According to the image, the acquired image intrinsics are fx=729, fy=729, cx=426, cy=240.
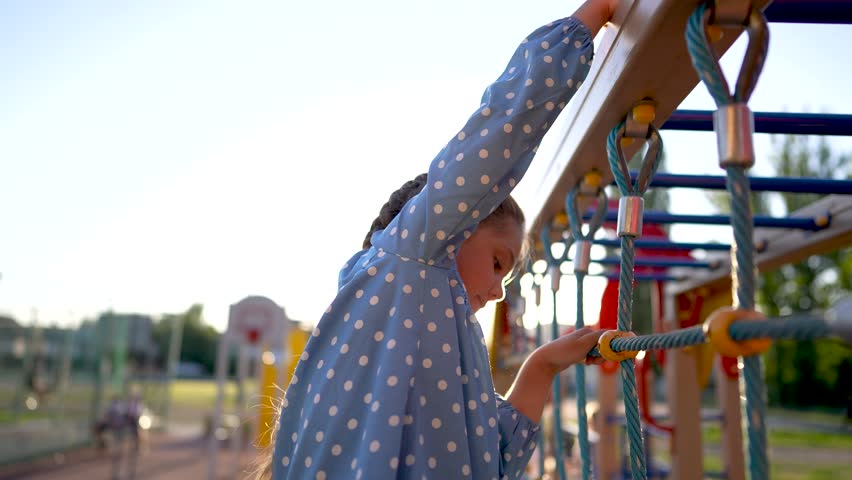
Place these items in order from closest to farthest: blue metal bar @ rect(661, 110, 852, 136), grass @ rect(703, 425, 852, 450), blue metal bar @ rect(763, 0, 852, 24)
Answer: blue metal bar @ rect(763, 0, 852, 24) < blue metal bar @ rect(661, 110, 852, 136) < grass @ rect(703, 425, 852, 450)

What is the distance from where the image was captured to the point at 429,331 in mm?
997

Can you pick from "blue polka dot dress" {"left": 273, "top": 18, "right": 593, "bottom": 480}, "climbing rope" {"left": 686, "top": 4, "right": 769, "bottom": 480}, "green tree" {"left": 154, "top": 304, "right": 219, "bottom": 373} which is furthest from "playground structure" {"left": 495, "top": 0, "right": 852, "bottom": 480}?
"green tree" {"left": 154, "top": 304, "right": 219, "bottom": 373}

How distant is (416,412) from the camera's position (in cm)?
97

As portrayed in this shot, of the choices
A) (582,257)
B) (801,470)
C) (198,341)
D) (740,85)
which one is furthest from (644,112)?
(198,341)

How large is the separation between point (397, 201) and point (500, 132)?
1.11 feet

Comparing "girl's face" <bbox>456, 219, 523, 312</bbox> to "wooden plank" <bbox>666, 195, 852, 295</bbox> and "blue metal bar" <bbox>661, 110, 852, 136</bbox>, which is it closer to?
"blue metal bar" <bbox>661, 110, 852, 136</bbox>

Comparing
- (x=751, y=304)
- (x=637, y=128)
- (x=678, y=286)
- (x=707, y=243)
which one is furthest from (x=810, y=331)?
(x=678, y=286)

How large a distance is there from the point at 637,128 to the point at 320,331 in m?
0.52

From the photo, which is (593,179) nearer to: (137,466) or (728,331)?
(728,331)

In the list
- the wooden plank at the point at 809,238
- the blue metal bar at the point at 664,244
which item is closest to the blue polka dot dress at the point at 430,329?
the blue metal bar at the point at 664,244

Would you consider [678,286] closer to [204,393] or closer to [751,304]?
[751,304]

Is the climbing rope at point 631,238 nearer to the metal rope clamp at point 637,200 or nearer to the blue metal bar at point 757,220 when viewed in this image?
the metal rope clamp at point 637,200

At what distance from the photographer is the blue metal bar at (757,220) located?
1663mm

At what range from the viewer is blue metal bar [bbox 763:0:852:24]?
73 centimetres
